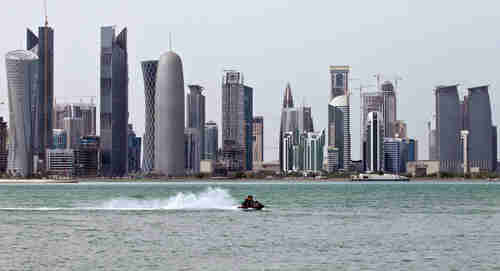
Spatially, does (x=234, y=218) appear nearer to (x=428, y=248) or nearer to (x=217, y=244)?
(x=217, y=244)

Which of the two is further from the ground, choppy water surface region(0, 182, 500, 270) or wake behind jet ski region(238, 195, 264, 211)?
wake behind jet ski region(238, 195, 264, 211)

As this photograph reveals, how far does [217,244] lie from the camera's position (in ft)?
240

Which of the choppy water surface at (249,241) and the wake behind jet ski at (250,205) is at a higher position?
the wake behind jet ski at (250,205)

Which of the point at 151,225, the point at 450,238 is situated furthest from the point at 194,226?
the point at 450,238

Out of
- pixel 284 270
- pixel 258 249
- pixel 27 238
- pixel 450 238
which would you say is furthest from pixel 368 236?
pixel 27 238

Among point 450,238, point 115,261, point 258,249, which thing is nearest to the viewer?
point 115,261

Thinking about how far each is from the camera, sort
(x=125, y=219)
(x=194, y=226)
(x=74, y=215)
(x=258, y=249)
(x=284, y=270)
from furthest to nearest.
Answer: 1. (x=74, y=215)
2. (x=125, y=219)
3. (x=194, y=226)
4. (x=258, y=249)
5. (x=284, y=270)

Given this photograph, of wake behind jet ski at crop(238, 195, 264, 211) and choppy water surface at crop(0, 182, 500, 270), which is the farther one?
wake behind jet ski at crop(238, 195, 264, 211)

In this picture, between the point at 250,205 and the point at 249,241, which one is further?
the point at 250,205

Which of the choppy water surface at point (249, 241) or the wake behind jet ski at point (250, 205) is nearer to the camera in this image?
the choppy water surface at point (249, 241)

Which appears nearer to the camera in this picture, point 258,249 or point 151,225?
point 258,249

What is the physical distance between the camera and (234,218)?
104812 mm

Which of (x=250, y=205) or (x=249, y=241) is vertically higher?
(x=250, y=205)

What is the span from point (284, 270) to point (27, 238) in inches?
1291
